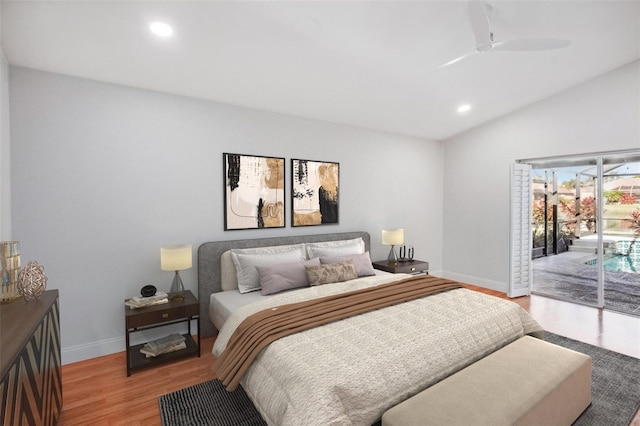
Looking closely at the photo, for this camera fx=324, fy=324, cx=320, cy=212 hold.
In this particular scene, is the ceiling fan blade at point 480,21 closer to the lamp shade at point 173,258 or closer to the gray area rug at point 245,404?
the gray area rug at point 245,404

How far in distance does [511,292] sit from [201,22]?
508cm

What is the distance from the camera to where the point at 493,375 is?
1.90m

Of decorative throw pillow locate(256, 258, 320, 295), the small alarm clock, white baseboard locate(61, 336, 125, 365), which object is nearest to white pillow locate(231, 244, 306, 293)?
decorative throw pillow locate(256, 258, 320, 295)

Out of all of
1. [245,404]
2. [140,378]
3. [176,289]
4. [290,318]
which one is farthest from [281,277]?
[140,378]

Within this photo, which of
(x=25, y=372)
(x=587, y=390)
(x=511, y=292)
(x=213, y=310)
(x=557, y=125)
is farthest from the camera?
(x=511, y=292)

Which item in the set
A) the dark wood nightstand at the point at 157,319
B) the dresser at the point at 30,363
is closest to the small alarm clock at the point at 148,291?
the dark wood nightstand at the point at 157,319

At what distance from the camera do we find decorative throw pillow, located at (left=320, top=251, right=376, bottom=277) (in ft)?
12.1

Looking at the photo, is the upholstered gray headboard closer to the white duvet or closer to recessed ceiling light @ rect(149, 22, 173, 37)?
the white duvet

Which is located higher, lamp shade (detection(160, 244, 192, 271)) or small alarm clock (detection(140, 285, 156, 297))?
lamp shade (detection(160, 244, 192, 271))

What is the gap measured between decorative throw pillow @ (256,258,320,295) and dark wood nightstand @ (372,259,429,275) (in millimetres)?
1564

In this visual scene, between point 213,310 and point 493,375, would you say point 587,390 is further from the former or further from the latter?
point 213,310

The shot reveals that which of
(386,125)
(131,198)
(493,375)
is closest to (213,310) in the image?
(131,198)

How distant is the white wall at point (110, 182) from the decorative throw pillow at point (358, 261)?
740 mm

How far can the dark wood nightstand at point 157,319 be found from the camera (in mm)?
2725
